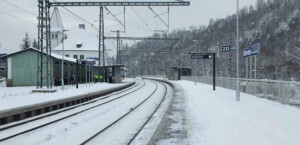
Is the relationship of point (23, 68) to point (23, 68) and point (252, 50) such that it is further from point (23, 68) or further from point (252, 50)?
point (252, 50)

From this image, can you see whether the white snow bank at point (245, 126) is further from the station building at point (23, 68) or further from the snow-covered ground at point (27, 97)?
the station building at point (23, 68)

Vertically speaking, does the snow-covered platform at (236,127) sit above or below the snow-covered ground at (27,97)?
below

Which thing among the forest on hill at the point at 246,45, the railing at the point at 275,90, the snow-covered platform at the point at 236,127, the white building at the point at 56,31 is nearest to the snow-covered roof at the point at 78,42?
the white building at the point at 56,31

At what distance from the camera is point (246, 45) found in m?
106

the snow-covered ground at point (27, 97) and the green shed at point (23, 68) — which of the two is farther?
the green shed at point (23, 68)

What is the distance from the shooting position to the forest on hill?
66.1 m

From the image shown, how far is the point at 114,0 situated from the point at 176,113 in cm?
1536

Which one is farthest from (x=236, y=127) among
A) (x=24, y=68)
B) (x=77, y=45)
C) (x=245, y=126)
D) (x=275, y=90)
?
(x=77, y=45)

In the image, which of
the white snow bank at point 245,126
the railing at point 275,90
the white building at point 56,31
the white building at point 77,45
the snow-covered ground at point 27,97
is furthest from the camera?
Result: the white building at point 56,31

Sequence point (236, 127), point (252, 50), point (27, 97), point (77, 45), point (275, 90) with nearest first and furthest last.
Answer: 1. point (236, 127)
2. point (275, 90)
3. point (252, 50)
4. point (27, 97)
5. point (77, 45)

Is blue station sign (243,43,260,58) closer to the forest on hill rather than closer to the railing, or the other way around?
the railing

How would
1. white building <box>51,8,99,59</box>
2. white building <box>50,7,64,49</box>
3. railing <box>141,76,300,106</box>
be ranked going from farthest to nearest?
white building <box>50,7,64,49</box> < white building <box>51,8,99,59</box> < railing <box>141,76,300,106</box>

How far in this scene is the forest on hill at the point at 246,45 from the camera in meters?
66.1

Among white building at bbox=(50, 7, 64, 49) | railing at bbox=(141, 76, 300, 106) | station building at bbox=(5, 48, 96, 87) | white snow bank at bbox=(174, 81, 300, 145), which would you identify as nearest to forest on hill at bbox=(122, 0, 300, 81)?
white building at bbox=(50, 7, 64, 49)
